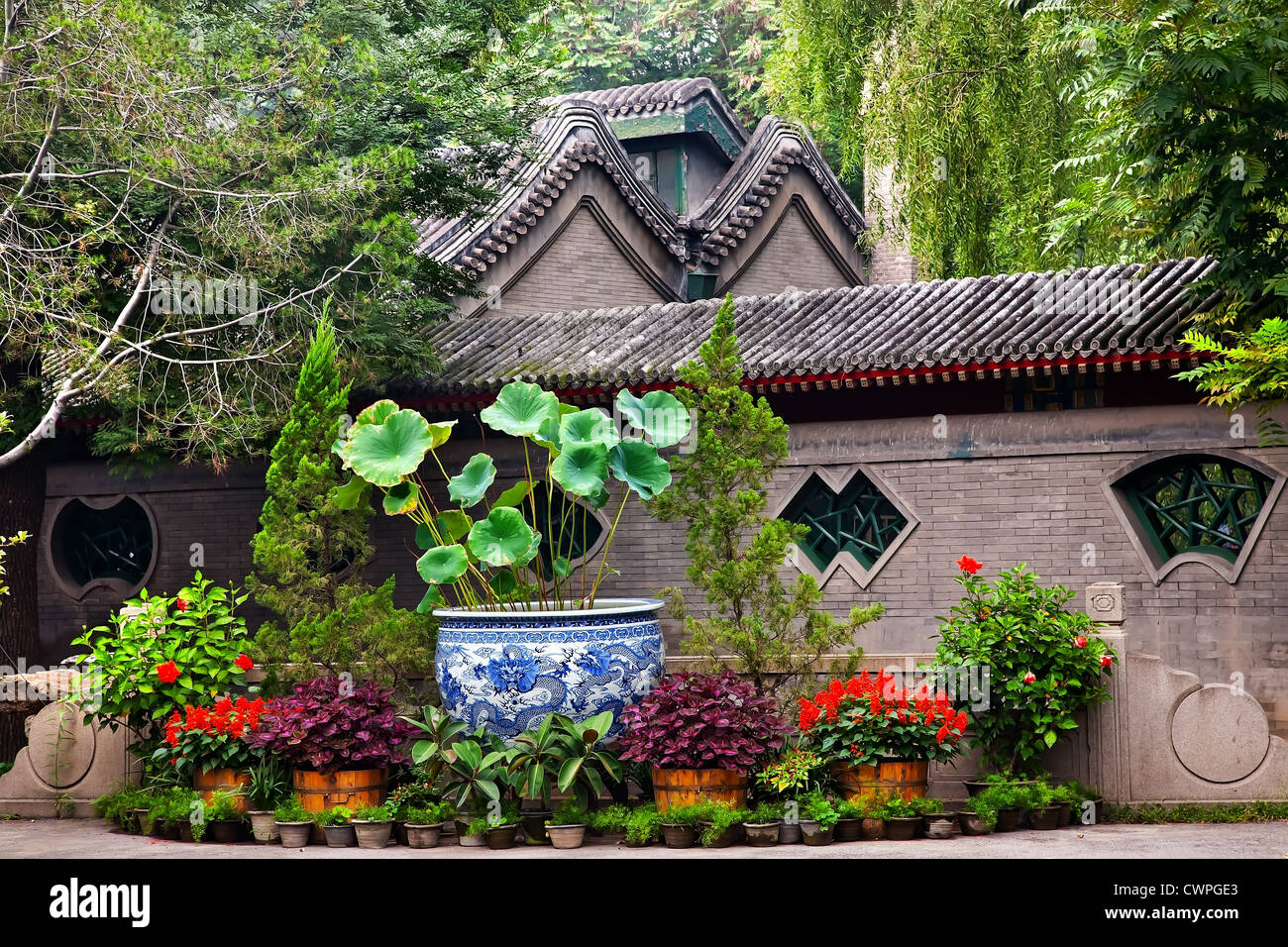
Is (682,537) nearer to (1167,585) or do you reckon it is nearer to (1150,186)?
(1167,585)

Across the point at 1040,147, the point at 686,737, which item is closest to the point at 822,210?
the point at 1040,147

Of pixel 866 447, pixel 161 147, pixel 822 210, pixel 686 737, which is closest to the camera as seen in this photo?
pixel 686 737

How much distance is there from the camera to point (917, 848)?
7.02m

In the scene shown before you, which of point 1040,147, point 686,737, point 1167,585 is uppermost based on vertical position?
point 1040,147

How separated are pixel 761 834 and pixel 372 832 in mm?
2014

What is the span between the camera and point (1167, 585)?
10.4 m

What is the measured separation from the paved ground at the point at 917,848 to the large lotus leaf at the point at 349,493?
6.87 ft

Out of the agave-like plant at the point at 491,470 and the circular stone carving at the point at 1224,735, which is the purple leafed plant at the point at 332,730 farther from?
the circular stone carving at the point at 1224,735

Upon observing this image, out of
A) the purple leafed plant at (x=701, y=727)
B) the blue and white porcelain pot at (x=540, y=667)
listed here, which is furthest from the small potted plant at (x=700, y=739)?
the blue and white porcelain pot at (x=540, y=667)

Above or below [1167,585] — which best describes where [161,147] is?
above

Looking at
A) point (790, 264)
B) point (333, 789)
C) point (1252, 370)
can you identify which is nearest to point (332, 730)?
point (333, 789)

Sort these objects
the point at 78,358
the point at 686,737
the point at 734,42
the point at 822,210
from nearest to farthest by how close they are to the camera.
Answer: the point at 686,737, the point at 78,358, the point at 822,210, the point at 734,42

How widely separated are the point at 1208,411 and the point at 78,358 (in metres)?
7.53

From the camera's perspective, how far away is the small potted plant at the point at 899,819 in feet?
23.8
